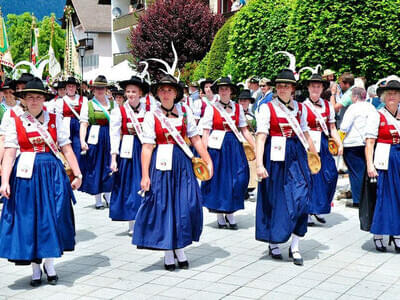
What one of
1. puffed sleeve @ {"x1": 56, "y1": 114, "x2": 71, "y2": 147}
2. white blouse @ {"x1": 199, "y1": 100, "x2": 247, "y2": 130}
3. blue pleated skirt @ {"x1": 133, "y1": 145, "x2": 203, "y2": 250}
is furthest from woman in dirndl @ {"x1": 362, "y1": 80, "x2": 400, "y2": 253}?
puffed sleeve @ {"x1": 56, "y1": 114, "x2": 71, "y2": 147}

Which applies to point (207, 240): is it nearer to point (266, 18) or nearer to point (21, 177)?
point (21, 177)

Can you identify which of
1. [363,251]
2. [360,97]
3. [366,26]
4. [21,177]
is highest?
[366,26]

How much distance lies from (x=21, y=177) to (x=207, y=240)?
2799mm

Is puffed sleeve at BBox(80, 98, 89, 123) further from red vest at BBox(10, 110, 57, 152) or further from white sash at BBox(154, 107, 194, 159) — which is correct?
red vest at BBox(10, 110, 57, 152)

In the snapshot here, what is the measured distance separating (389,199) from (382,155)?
50 centimetres

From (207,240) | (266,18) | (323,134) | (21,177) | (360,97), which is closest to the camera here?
(21,177)

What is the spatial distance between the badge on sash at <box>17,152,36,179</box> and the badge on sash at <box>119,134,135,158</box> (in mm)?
2483

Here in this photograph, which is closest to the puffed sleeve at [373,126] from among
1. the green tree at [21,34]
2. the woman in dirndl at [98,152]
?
the woman in dirndl at [98,152]

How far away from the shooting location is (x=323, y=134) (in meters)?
9.07

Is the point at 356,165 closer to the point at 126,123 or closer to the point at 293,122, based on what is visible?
the point at 293,122

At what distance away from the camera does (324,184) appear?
898 centimetres

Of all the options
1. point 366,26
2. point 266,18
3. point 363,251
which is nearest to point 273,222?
point 363,251

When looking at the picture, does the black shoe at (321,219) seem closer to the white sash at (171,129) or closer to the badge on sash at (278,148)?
the badge on sash at (278,148)

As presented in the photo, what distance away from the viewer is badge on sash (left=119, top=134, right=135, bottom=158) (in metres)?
8.52
